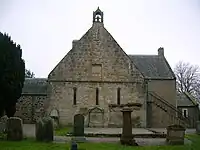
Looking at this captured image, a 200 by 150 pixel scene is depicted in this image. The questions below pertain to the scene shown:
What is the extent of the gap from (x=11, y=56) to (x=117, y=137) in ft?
28.9

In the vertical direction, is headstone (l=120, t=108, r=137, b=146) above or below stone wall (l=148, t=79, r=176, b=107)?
below

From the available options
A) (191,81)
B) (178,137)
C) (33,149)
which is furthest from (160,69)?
(33,149)

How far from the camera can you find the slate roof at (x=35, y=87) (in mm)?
36825

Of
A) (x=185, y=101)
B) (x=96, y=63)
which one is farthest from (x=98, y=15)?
(x=185, y=101)

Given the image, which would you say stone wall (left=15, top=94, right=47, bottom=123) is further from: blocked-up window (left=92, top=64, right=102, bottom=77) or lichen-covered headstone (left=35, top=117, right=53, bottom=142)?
lichen-covered headstone (left=35, top=117, right=53, bottom=142)

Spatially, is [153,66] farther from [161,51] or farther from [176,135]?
[176,135]

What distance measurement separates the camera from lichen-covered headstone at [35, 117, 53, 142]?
18.1 m

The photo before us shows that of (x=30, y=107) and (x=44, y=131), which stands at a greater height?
(x=30, y=107)

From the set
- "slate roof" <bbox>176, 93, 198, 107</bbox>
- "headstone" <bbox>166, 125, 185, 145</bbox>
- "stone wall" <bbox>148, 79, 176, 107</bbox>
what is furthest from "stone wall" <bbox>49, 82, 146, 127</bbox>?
"headstone" <bbox>166, 125, 185, 145</bbox>

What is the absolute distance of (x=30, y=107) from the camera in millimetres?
35938

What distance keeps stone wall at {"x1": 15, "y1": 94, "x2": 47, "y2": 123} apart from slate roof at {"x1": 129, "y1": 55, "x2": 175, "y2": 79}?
1482cm

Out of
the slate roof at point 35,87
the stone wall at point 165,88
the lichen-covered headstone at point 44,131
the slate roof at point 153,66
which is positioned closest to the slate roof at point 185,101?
the stone wall at point 165,88

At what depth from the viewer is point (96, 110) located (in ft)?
112

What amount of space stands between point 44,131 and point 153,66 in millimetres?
29031
